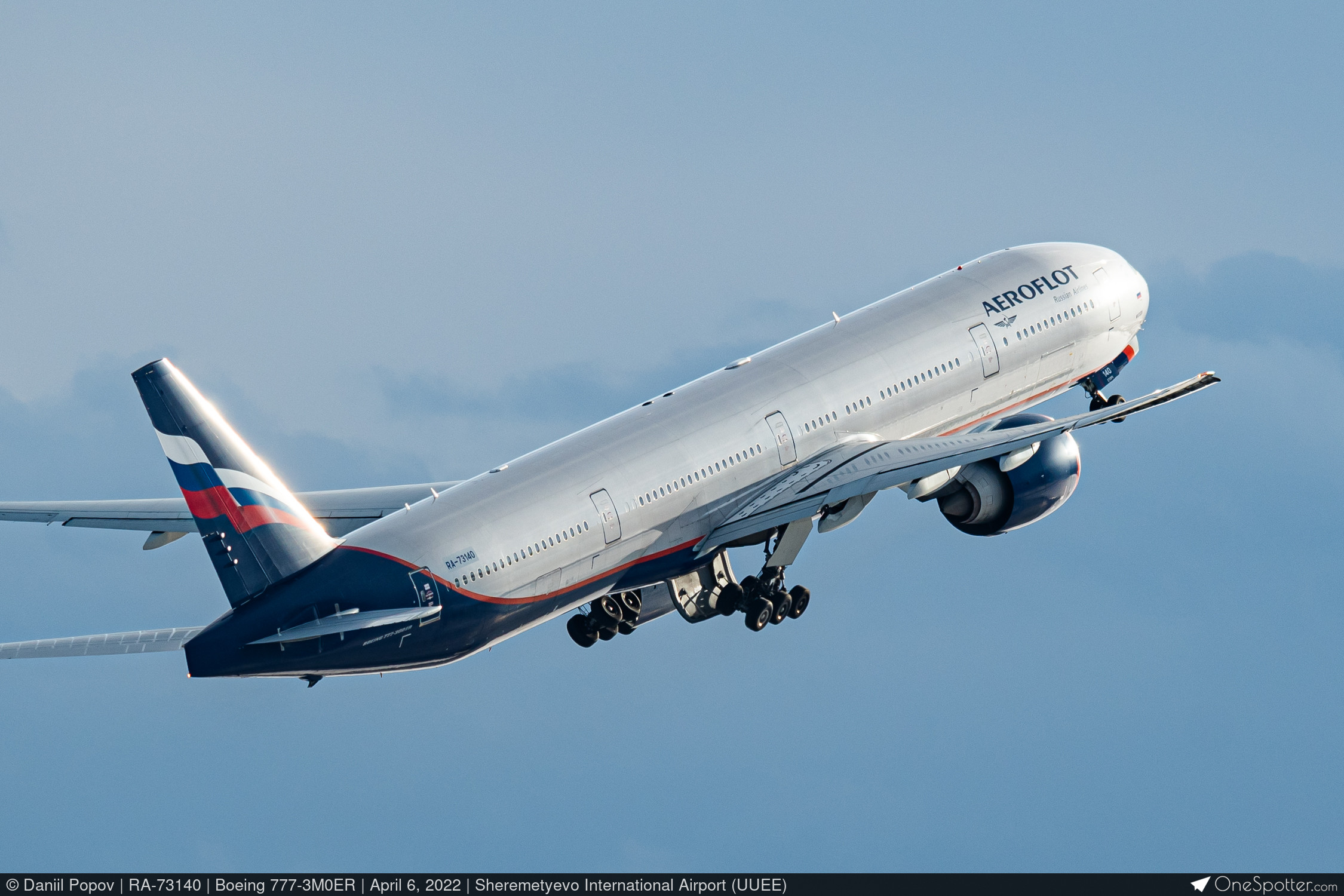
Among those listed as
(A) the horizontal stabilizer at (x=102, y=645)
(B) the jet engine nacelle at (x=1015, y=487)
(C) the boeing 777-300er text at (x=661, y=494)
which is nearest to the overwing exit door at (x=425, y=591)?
(C) the boeing 777-300er text at (x=661, y=494)

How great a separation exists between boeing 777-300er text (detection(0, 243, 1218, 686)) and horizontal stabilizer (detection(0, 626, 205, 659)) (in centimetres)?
5

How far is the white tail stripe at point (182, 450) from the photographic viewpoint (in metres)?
45.6

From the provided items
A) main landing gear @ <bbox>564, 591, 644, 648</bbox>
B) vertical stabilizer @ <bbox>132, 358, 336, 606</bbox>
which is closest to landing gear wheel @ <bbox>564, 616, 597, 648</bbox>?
main landing gear @ <bbox>564, 591, 644, 648</bbox>

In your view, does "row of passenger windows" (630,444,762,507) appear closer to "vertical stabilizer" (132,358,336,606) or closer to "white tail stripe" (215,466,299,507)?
"vertical stabilizer" (132,358,336,606)

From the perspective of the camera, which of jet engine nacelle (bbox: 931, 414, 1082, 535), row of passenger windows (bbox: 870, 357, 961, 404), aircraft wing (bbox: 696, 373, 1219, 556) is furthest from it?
row of passenger windows (bbox: 870, 357, 961, 404)

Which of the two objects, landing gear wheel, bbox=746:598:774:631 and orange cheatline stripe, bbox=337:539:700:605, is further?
landing gear wheel, bbox=746:598:774:631

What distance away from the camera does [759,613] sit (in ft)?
180

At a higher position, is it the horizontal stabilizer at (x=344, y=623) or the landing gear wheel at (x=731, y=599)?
the landing gear wheel at (x=731, y=599)

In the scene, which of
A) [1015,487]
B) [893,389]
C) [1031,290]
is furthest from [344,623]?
[1031,290]

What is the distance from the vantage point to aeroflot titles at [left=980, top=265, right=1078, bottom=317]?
201 feet

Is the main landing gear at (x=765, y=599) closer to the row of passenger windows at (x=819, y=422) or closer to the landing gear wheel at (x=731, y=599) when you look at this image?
the landing gear wheel at (x=731, y=599)

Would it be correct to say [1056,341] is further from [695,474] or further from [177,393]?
[177,393]

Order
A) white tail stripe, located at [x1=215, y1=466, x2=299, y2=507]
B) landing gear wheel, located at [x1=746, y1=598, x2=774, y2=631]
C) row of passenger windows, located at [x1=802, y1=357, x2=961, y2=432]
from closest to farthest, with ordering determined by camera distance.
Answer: white tail stripe, located at [x1=215, y1=466, x2=299, y2=507]
landing gear wheel, located at [x1=746, y1=598, x2=774, y2=631]
row of passenger windows, located at [x1=802, y1=357, x2=961, y2=432]

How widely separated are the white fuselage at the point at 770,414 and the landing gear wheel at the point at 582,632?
115 inches
